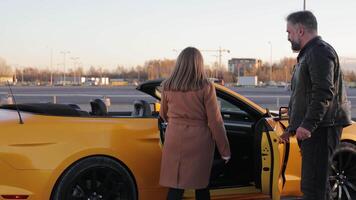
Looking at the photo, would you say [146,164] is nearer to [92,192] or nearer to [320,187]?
[92,192]

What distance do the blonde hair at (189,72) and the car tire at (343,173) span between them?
6.30ft

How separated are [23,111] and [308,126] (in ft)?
8.64

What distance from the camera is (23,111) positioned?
182 inches

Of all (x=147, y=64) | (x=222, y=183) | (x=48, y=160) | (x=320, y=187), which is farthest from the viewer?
(x=147, y=64)

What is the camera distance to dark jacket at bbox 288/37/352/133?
3.60 meters

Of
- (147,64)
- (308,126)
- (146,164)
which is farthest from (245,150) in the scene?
(147,64)

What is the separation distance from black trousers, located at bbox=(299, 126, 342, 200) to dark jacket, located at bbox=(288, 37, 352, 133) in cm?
9

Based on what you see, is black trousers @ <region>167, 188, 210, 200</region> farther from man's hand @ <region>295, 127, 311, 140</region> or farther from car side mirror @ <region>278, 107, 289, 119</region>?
car side mirror @ <region>278, 107, 289, 119</region>

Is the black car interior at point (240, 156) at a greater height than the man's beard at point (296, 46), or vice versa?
the man's beard at point (296, 46)

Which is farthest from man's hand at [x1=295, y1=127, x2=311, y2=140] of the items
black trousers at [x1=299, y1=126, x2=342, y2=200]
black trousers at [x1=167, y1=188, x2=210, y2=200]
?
black trousers at [x1=167, y1=188, x2=210, y2=200]

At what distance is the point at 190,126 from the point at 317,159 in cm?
102

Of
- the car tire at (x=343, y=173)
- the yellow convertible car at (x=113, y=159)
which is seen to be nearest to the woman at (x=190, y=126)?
the yellow convertible car at (x=113, y=159)

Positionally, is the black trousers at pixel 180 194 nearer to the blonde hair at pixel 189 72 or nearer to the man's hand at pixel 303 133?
the blonde hair at pixel 189 72

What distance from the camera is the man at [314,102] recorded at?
360 cm
